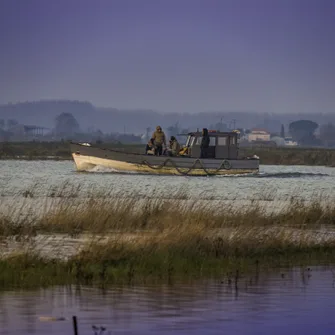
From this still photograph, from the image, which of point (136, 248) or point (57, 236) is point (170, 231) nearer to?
point (136, 248)

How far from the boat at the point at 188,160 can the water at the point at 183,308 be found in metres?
42.8

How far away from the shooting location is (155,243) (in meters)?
18.7

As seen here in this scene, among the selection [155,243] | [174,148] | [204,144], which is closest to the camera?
[155,243]

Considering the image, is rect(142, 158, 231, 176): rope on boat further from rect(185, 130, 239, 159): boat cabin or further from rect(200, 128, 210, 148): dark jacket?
rect(200, 128, 210, 148): dark jacket

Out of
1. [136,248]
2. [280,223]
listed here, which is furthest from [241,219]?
[136,248]

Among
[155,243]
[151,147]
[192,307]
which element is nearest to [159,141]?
[151,147]

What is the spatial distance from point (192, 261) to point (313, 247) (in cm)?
371

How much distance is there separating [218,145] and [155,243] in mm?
43354

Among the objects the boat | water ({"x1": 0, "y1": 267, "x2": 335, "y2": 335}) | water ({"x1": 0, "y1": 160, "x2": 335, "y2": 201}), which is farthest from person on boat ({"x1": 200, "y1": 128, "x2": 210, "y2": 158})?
water ({"x1": 0, "y1": 267, "x2": 335, "y2": 335})

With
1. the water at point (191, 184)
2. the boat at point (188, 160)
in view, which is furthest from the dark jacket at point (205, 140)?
the water at point (191, 184)

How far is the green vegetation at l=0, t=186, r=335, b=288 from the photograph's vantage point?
17.3 meters

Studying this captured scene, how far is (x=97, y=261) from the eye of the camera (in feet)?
57.6

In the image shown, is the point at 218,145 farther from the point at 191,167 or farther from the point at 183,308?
the point at 183,308

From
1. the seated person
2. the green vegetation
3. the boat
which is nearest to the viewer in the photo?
the green vegetation
